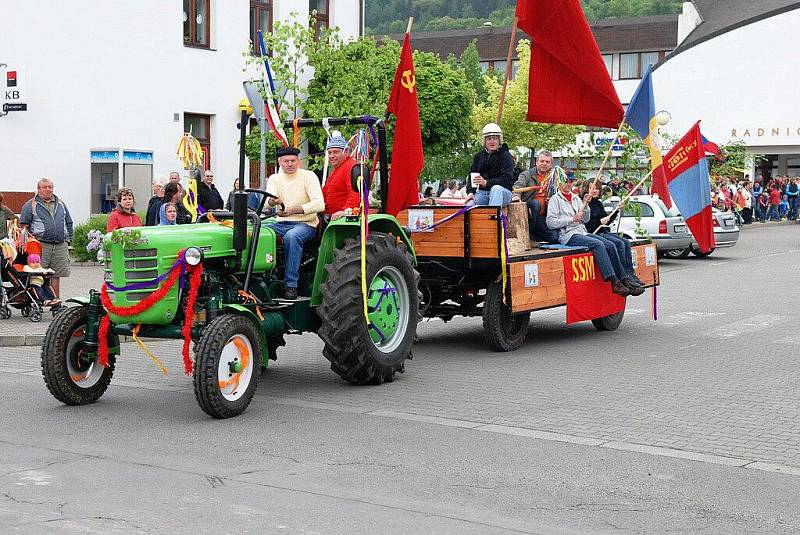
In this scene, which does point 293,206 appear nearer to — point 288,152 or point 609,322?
point 288,152

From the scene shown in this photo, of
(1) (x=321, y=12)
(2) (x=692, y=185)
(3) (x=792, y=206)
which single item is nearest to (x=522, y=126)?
(3) (x=792, y=206)

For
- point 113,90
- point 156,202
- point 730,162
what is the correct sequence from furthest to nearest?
1. point 730,162
2. point 113,90
3. point 156,202

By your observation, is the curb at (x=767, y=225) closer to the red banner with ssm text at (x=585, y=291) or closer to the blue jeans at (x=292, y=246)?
the red banner with ssm text at (x=585, y=291)

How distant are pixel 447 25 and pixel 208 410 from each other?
103444 mm

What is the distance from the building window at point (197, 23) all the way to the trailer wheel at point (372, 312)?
18463mm

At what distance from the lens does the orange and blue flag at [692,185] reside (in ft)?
49.4

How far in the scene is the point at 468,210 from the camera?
12.5m

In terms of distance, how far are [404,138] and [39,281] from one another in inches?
257

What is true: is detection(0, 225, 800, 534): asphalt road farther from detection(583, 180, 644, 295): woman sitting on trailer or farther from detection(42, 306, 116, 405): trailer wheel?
detection(583, 180, 644, 295): woman sitting on trailer

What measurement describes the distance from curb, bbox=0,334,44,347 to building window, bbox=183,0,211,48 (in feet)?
50.5

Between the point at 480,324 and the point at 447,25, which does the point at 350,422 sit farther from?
the point at 447,25

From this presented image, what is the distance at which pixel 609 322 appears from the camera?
14727mm

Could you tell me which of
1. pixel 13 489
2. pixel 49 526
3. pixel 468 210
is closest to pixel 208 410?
pixel 13 489

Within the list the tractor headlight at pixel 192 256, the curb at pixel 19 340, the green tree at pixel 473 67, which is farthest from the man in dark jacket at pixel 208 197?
the green tree at pixel 473 67
